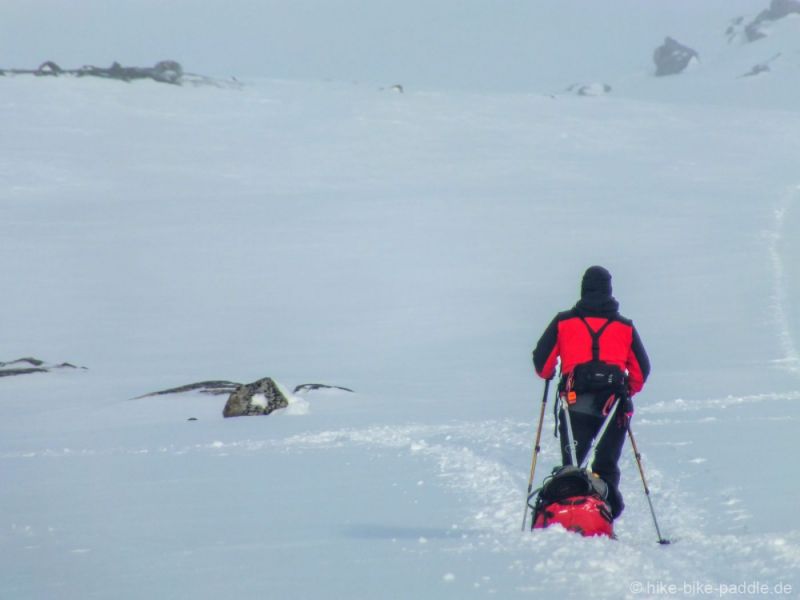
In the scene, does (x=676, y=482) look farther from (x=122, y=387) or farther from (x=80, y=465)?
(x=122, y=387)

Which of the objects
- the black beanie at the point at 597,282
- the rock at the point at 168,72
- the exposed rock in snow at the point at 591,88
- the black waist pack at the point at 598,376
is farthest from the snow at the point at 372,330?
the exposed rock in snow at the point at 591,88

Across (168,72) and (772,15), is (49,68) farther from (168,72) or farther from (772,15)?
(772,15)

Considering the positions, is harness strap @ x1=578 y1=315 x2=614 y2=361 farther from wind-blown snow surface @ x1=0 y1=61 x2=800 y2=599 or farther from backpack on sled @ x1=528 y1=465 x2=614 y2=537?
wind-blown snow surface @ x1=0 y1=61 x2=800 y2=599

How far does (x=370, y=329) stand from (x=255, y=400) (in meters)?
6.93

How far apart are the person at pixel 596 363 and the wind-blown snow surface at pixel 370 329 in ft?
1.66

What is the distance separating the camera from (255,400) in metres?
10.4

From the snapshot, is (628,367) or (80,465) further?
(80,465)

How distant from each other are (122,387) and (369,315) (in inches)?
230

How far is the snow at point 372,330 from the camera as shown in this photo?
5.08 m

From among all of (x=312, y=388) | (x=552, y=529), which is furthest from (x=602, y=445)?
(x=312, y=388)

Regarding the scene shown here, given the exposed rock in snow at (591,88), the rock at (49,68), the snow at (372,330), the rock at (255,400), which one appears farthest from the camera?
the exposed rock in snow at (591,88)

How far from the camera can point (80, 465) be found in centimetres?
816

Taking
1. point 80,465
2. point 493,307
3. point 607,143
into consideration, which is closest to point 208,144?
point 607,143

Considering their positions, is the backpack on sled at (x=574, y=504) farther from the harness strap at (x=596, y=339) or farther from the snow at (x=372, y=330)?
the harness strap at (x=596, y=339)
